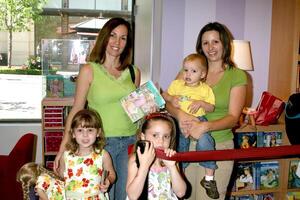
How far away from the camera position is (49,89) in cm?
399

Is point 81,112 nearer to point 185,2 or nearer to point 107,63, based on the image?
point 107,63

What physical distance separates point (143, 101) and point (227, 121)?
497mm

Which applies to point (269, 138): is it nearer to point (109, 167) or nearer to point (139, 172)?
point (109, 167)

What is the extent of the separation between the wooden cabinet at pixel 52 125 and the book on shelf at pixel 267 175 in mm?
1948

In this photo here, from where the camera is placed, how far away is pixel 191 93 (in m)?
2.25

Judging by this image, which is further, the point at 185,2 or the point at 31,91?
the point at 31,91

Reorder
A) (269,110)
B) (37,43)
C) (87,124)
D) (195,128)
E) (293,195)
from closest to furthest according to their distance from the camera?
(195,128) → (87,124) → (269,110) → (293,195) → (37,43)

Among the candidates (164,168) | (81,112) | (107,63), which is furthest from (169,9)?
(164,168)

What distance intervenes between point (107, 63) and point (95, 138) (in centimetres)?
46

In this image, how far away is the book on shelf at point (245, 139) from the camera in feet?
11.1

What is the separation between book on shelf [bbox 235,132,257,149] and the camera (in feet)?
11.1

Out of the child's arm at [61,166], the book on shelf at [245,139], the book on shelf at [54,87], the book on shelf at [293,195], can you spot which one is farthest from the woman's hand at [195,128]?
the book on shelf at [54,87]

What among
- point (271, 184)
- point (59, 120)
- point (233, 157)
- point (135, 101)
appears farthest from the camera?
point (59, 120)

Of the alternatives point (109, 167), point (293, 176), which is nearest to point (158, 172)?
point (109, 167)
